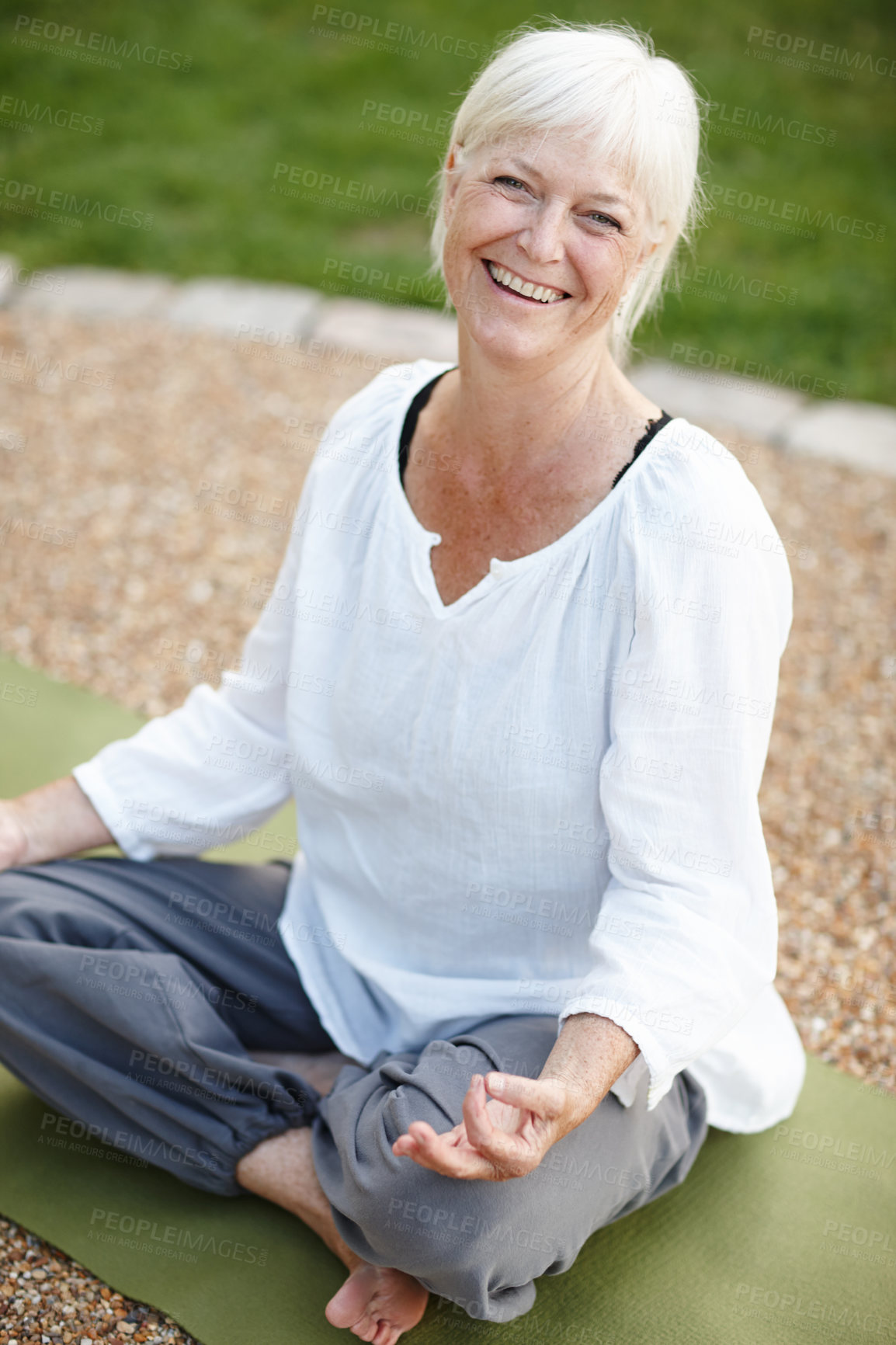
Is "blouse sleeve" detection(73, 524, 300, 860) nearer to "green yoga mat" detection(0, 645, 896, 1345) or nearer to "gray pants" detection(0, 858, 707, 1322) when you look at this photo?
"gray pants" detection(0, 858, 707, 1322)

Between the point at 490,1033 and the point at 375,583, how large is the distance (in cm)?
66

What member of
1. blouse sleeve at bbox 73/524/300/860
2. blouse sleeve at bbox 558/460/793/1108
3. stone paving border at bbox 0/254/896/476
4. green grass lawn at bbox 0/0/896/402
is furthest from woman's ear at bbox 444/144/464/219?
green grass lawn at bbox 0/0/896/402

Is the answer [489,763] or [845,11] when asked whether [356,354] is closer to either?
[489,763]

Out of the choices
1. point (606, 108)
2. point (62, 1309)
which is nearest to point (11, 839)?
point (62, 1309)

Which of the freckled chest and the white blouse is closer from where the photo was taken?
the white blouse

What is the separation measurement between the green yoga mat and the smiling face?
52.8 inches

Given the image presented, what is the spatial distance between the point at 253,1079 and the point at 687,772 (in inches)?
31.1

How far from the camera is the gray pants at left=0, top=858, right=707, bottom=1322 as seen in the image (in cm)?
155

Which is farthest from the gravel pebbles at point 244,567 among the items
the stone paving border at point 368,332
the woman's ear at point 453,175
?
the woman's ear at point 453,175

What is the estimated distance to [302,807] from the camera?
194 centimetres

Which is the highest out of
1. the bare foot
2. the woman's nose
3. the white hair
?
the white hair

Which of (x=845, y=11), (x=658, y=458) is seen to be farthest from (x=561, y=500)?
(x=845, y=11)

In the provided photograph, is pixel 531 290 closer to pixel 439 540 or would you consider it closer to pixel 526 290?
pixel 526 290

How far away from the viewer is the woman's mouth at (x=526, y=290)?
1.56 metres
